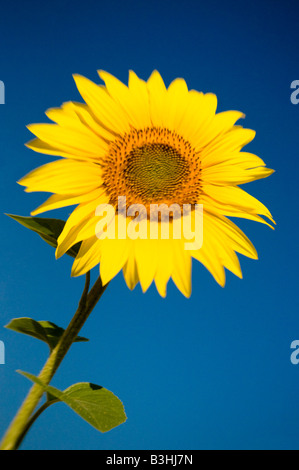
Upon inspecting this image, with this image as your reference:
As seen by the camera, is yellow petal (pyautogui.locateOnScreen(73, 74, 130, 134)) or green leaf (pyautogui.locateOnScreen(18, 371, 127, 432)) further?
yellow petal (pyautogui.locateOnScreen(73, 74, 130, 134))

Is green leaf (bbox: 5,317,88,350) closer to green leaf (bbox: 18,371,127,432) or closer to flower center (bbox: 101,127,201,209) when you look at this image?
green leaf (bbox: 18,371,127,432)

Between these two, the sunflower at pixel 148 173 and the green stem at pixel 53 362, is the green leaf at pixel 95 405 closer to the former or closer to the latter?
the green stem at pixel 53 362

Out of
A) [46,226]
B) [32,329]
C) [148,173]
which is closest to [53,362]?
[32,329]

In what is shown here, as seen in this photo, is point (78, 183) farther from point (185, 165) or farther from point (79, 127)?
point (185, 165)

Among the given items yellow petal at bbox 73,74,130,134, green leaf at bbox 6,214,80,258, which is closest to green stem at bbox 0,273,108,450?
green leaf at bbox 6,214,80,258

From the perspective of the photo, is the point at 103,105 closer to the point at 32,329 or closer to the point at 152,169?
the point at 152,169
